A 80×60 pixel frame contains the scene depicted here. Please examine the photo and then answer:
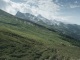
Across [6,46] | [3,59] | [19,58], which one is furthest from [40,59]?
→ [6,46]

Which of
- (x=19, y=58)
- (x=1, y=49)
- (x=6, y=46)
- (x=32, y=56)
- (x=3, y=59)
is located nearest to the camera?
(x=3, y=59)

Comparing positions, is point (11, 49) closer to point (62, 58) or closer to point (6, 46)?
point (6, 46)

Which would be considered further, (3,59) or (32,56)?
(32,56)

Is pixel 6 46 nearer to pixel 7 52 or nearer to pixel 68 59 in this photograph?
pixel 7 52

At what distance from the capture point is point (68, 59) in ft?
462

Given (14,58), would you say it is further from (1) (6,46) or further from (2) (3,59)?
(1) (6,46)

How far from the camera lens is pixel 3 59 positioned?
437 feet

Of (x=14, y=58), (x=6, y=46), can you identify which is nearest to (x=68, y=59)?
(x=14, y=58)

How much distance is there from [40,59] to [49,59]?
22.7 ft

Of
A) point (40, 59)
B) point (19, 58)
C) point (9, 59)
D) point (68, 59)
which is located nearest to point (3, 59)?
point (9, 59)

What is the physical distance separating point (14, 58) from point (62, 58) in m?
36.7

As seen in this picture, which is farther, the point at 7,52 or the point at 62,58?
the point at 7,52

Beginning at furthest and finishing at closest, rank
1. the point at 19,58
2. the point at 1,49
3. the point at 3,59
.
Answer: the point at 1,49
the point at 19,58
the point at 3,59

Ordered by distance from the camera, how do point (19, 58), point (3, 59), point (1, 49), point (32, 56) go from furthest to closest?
point (1, 49)
point (32, 56)
point (19, 58)
point (3, 59)
